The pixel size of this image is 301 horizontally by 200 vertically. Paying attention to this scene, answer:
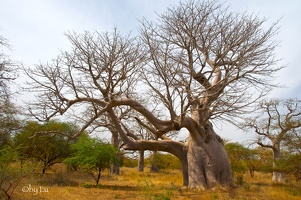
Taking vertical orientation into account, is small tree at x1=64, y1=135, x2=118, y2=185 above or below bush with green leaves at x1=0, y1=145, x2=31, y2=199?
above

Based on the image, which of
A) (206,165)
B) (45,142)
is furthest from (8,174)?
(45,142)

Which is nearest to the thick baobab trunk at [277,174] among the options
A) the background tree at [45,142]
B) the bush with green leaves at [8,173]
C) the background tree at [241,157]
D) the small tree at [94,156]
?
the background tree at [241,157]

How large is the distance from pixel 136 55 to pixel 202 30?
6.92 feet

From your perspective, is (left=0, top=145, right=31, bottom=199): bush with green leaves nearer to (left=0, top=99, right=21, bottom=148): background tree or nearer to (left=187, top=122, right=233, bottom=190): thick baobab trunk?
(left=0, top=99, right=21, bottom=148): background tree

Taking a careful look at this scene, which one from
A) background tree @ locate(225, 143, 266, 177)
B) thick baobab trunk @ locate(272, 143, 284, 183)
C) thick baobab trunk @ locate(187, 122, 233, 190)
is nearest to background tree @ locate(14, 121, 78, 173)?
thick baobab trunk @ locate(187, 122, 233, 190)

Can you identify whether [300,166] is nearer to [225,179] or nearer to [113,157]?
[225,179]

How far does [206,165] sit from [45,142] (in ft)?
31.6

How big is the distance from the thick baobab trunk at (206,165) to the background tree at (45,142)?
765 centimetres

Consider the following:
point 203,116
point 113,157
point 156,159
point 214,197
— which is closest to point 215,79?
point 203,116

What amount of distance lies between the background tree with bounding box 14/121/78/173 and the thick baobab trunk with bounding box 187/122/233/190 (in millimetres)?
7649

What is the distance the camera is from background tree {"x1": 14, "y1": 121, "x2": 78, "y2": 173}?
Answer: 14383 millimetres

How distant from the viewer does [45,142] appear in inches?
583

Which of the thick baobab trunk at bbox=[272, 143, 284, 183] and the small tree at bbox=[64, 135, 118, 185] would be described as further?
the thick baobab trunk at bbox=[272, 143, 284, 183]

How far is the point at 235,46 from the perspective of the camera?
292 inches
